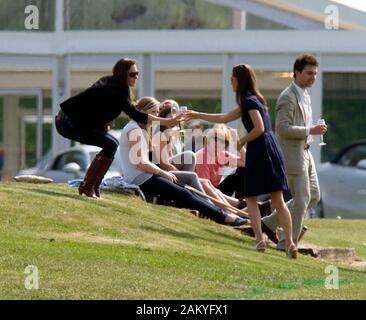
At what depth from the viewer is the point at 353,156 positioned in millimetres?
27578

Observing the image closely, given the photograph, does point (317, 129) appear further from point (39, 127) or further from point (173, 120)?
point (39, 127)

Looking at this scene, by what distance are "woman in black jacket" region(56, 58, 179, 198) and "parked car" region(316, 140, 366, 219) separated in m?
11.8

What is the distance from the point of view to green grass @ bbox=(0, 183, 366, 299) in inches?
449

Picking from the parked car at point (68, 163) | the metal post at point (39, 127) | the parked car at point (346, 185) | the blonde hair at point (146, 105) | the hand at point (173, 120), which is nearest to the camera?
the hand at point (173, 120)

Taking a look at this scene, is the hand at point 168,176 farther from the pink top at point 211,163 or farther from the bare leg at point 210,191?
the pink top at point 211,163

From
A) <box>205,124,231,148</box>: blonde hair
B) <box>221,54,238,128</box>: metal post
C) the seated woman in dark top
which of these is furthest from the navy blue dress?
<box>221,54,238,128</box>: metal post

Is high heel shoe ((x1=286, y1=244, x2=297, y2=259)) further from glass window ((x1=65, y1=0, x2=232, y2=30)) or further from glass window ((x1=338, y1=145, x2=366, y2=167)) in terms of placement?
glass window ((x1=65, y1=0, x2=232, y2=30))

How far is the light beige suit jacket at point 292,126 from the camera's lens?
14.9m

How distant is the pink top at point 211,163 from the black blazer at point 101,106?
244cm

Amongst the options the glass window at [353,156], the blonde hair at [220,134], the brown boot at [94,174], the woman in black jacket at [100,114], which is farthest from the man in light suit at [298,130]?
the glass window at [353,156]

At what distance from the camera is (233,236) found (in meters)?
15.8

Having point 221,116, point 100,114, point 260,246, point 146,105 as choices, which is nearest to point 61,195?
point 100,114

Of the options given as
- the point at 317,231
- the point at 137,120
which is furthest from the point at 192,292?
the point at 317,231

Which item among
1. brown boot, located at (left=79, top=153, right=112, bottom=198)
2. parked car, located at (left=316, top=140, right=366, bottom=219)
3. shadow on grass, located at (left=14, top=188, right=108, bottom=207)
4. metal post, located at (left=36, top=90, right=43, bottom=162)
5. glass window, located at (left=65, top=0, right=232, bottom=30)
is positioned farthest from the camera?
metal post, located at (left=36, top=90, right=43, bottom=162)
